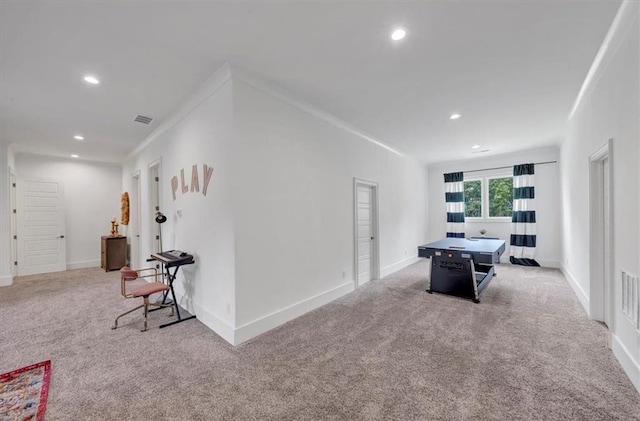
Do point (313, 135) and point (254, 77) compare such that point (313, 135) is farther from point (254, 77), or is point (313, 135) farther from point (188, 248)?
point (188, 248)

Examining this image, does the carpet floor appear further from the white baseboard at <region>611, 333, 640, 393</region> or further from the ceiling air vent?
the ceiling air vent

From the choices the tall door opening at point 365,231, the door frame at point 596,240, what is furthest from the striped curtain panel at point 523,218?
the tall door opening at point 365,231

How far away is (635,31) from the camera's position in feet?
6.25

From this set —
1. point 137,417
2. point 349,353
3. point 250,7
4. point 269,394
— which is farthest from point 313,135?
point 137,417

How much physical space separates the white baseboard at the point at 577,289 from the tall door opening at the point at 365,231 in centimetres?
286

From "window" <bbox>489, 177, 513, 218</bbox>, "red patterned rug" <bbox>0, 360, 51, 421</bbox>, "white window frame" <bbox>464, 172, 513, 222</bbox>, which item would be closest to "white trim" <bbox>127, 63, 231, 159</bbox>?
"red patterned rug" <bbox>0, 360, 51, 421</bbox>

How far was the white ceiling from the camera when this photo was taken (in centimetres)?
194

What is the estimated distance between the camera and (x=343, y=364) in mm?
2279

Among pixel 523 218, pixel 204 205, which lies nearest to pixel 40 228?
pixel 204 205

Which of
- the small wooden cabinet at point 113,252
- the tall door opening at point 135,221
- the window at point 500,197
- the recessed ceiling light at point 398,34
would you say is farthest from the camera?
the window at point 500,197

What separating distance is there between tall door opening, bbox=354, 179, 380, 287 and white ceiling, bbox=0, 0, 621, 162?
4.34 feet

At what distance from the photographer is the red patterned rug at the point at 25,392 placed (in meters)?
1.74

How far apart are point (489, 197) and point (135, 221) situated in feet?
28.3

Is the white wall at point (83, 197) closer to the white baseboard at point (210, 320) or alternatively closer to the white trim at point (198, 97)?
the white trim at point (198, 97)
